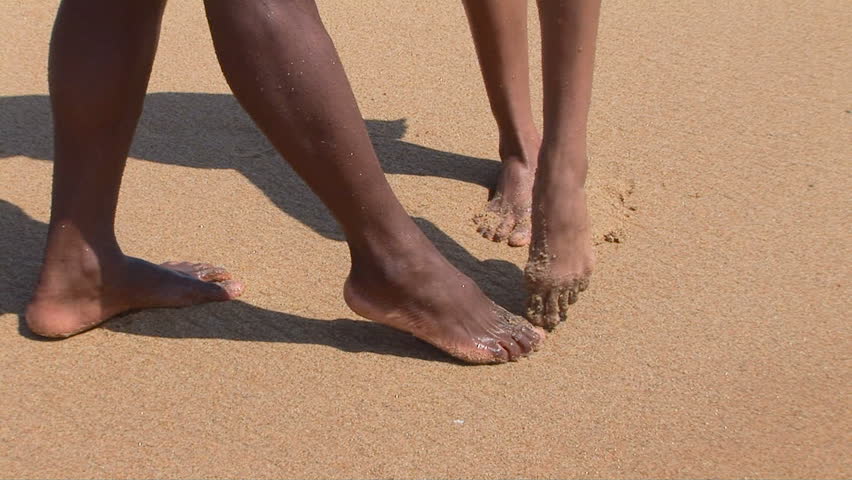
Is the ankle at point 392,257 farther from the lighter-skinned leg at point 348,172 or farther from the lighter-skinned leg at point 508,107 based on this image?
the lighter-skinned leg at point 508,107

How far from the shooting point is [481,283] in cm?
262

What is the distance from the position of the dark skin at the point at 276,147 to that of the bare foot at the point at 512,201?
0.48m

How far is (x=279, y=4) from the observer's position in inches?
79.4

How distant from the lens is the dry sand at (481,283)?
6.69 feet

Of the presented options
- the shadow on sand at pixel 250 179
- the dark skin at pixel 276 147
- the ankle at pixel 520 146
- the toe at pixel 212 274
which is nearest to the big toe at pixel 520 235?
the shadow on sand at pixel 250 179

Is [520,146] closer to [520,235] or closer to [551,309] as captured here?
[520,235]

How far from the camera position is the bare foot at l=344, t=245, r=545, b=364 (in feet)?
7.34

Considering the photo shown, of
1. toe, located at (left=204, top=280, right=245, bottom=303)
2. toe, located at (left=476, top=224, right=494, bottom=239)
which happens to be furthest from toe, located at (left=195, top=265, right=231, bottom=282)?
toe, located at (left=476, top=224, right=494, bottom=239)

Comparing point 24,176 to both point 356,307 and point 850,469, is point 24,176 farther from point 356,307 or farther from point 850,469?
point 850,469

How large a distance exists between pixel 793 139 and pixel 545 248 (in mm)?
1266

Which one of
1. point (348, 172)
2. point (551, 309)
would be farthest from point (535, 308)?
point (348, 172)

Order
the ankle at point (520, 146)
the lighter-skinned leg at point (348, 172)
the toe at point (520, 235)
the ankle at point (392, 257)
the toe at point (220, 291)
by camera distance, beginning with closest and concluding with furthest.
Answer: the lighter-skinned leg at point (348, 172), the ankle at point (392, 257), the toe at point (220, 291), the toe at point (520, 235), the ankle at point (520, 146)

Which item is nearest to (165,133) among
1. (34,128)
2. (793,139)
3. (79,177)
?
(34,128)

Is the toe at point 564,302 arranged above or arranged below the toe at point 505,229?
above
